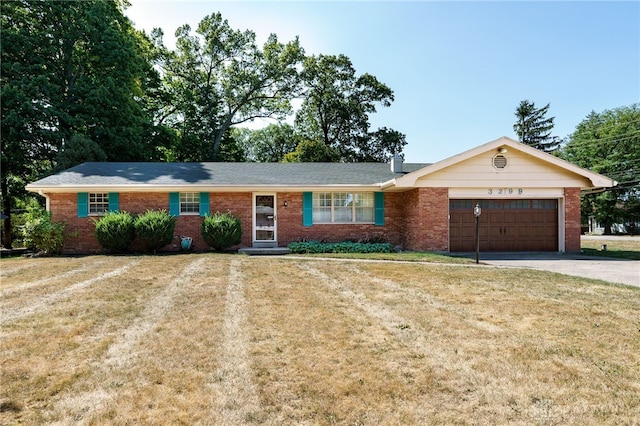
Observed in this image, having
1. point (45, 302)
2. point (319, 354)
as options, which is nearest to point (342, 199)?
point (45, 302)

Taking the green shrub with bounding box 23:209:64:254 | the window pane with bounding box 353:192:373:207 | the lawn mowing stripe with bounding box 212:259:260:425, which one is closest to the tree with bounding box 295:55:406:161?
the window pane with bounding box 353:192:373:207

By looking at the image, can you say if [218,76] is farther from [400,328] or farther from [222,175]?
[400,328]

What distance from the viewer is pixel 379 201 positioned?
14680 mm

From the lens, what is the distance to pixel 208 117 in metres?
29.7

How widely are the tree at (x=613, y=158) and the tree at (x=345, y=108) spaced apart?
64.0 feet

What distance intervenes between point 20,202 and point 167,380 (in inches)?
992

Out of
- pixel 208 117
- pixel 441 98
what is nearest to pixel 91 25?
pixel 208 117

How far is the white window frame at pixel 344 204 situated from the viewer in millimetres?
14602

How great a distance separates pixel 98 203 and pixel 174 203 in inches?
111

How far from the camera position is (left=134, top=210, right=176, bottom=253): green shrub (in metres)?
12.7

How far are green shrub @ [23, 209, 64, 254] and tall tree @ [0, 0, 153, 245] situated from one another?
7.60m

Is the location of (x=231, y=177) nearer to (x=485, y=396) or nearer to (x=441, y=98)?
(x=441, y=98)

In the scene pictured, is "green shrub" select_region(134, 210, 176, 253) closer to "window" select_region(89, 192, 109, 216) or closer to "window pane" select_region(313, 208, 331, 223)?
"window" select_region(89, 192, 109, 216)

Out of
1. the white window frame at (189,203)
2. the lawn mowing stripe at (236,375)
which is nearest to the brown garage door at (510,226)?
the white window frame at (189,203)
